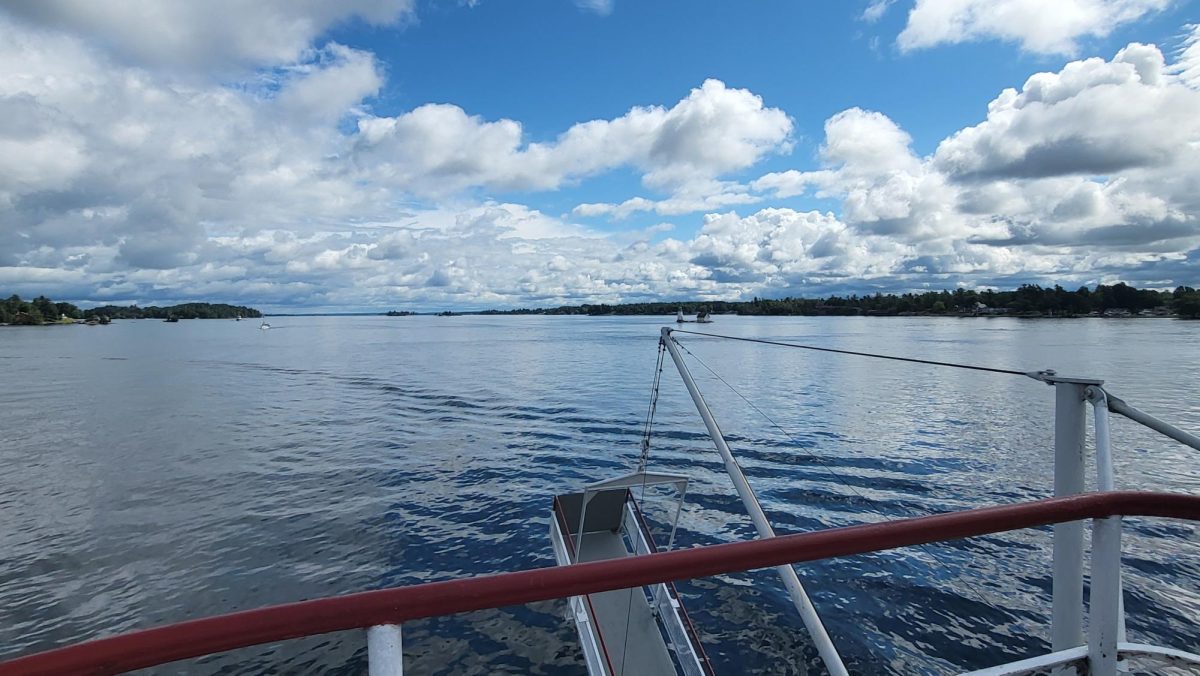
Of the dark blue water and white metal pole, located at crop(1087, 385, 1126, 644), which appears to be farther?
the dark blue water

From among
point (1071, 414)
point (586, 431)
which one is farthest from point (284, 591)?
point (586, 431)

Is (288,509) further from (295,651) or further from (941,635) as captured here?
(941,635)

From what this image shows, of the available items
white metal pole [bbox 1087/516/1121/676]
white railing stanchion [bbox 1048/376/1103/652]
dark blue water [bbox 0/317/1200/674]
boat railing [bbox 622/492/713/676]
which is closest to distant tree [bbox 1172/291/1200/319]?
dark blue water [bbox 0/317/1200/674]

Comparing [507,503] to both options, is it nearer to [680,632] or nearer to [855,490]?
[680,632]

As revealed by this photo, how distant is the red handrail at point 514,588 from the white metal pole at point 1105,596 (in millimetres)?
168

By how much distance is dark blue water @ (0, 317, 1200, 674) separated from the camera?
1107 centimetres

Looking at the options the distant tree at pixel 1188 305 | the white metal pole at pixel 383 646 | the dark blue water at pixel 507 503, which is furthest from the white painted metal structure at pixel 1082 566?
the distant tree at pixel 1188 305

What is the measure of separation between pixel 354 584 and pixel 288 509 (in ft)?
20.1

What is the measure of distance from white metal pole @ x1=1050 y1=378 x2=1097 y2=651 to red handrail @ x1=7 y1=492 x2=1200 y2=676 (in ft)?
4.79

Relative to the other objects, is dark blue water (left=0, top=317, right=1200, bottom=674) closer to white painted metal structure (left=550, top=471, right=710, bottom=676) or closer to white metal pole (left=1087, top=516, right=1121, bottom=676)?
white painted metal structure (left=550, top=471, right=710, bottom=676)

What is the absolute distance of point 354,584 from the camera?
13.1 metres

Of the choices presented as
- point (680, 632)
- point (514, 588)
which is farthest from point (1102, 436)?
point (680, 632)

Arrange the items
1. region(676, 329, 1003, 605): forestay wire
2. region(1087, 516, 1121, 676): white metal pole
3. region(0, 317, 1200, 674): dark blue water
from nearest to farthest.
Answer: region(1087, 516, 1121, 676): white metal pole, region(0, 317, 1200, 674): dark blue water, region(676, 329, 1003, 605): forestay wire

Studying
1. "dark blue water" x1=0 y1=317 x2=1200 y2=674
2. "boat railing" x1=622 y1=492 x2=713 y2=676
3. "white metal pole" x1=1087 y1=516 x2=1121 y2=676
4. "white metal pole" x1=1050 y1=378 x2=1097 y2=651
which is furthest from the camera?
"dark blue water" x1=0 y1=317 x2=1200 y2=674
